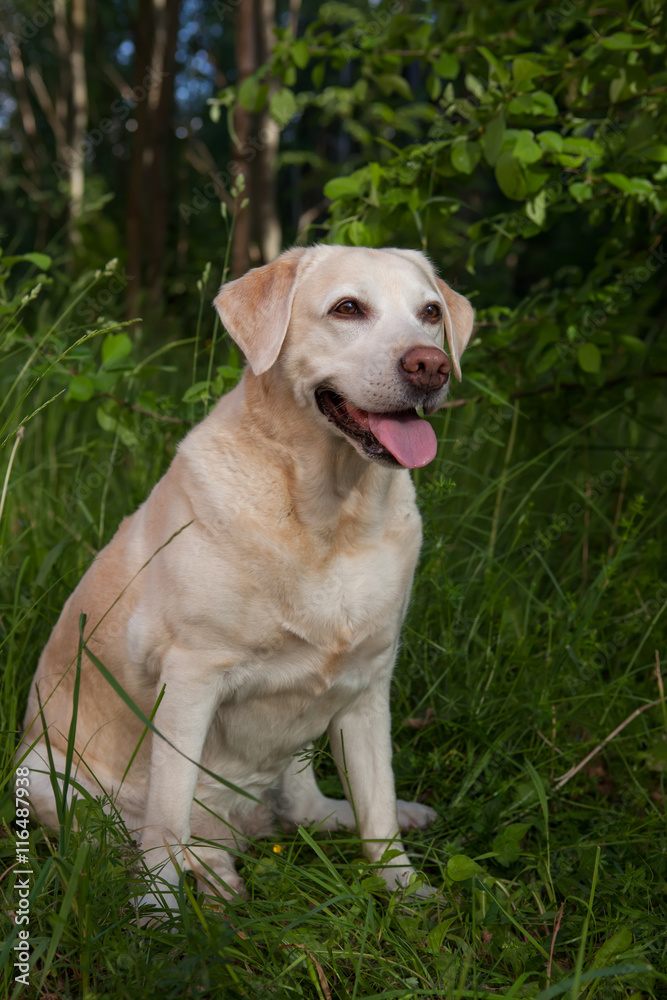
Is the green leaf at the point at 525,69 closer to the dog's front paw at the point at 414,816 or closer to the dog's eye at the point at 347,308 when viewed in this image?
the dog's eye at the point at 347,308

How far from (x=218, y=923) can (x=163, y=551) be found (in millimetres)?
947

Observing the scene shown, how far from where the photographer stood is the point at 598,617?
3246 mm

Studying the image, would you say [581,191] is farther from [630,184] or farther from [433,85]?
[433,85]

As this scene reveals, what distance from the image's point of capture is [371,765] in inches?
95.9

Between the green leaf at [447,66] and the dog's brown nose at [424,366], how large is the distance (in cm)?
157

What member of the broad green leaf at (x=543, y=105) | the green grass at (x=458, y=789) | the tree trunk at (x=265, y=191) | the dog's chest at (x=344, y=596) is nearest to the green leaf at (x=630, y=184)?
the broad green leaf at (x=543, y=105)

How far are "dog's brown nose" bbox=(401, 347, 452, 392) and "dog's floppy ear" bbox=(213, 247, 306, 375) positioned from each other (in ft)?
1.22

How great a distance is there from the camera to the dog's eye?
7.43ft

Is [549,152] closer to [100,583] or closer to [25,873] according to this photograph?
[100,583]

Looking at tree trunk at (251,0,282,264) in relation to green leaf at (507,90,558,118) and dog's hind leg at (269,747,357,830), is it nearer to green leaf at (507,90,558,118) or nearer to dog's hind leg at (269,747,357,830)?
green leaf at (507,90,558,118)

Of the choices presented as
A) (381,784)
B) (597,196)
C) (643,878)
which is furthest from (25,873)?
(597,196)

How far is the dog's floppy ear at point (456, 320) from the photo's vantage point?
8.40ft

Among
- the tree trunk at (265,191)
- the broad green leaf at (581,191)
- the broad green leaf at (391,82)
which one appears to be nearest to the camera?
the broad green leaf at (581,191)

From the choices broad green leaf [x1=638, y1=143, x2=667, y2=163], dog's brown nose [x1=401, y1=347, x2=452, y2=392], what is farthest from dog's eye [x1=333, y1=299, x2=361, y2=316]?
broad green leaf [x1=638, y1=143, x2=667, y2=163]
